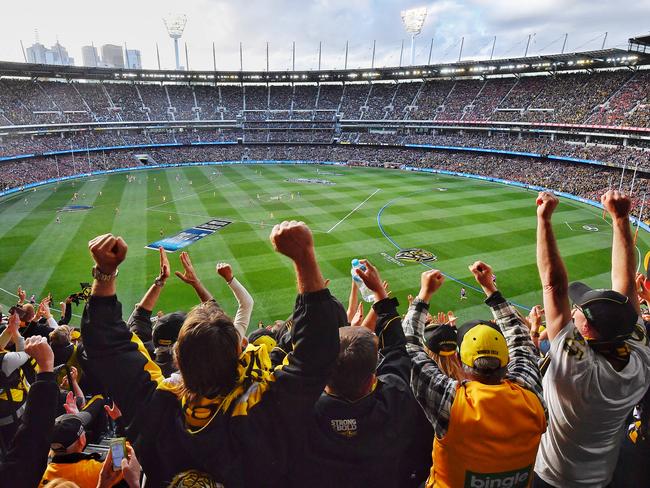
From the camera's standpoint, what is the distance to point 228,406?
288 cm

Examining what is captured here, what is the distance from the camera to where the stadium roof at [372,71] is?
189ft

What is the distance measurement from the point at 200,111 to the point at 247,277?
74.3 meters

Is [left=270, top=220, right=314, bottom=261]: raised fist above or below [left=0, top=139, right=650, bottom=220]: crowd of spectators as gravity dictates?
above

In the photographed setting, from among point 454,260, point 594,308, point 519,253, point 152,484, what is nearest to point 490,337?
point 594,308

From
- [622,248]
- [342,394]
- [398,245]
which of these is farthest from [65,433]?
[398,245]

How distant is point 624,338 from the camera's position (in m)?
3.27

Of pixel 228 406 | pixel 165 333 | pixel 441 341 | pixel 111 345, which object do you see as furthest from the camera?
pixel 165 333

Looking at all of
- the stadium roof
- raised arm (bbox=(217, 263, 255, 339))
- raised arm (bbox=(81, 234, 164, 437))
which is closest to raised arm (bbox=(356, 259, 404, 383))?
raised arm (bbox=(81, 234, 164, 437))

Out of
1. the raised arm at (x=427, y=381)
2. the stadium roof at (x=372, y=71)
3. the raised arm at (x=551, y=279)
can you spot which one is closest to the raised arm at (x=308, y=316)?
the raised arm at (x=427, y=381)

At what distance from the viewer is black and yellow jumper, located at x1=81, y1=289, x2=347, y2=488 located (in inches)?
107

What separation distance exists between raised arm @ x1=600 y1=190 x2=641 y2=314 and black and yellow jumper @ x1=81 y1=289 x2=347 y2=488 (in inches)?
124

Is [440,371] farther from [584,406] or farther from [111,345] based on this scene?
[111,345]

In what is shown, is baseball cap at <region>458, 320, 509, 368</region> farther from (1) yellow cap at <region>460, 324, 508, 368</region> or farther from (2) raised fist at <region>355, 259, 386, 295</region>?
(2) raised fist at <region>355, 259, 386, 295</region>

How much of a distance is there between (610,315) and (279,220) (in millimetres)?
34868
